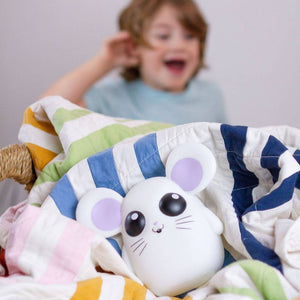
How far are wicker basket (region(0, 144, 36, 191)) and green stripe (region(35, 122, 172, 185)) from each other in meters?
0.04

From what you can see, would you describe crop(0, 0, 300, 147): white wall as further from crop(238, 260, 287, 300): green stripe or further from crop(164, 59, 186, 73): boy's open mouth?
crop(238, 260, 287, 300): green stripe

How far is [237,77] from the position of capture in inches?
45.9

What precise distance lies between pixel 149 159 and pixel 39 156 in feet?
0.66

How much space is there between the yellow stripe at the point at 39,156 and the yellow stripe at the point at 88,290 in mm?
278

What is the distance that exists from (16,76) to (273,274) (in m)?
0.98

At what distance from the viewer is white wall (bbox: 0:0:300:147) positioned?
3.71 ft

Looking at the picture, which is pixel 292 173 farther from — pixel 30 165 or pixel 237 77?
pixel 237 77

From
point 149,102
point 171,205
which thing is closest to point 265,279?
point 171,205

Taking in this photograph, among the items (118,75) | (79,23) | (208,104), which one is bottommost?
(208,104)

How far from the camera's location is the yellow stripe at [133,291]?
436mm

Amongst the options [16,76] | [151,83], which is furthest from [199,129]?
[16,76]

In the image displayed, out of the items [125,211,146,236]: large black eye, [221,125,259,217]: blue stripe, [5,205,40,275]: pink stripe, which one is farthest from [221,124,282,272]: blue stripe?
[5,205,40,275]: pink stripe

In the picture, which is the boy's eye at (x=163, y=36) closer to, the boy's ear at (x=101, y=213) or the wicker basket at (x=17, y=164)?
the wicker basket at (x=17, y=164)

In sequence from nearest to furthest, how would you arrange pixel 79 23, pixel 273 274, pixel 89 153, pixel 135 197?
1. pixel 273 274
2. pixel 135 197
3. pixel 89 153
4. pixel 79 23
